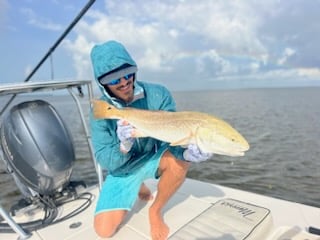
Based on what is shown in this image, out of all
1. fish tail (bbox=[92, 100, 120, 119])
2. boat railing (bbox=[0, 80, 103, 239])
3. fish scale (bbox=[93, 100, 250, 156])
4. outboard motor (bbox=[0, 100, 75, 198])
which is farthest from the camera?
outboard motor (bbox=[0, 100, 75, 198])

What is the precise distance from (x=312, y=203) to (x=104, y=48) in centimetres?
543

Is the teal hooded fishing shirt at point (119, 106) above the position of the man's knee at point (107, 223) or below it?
above

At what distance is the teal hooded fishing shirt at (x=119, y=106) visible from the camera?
2449 mm

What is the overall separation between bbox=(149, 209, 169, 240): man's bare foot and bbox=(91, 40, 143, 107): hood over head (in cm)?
108

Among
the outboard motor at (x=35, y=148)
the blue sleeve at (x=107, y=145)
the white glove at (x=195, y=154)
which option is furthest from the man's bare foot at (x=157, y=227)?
the outboard motor at (x=35, y=148)

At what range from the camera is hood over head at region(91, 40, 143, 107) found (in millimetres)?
2420

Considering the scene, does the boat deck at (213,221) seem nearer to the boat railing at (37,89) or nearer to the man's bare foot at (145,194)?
the man's bare foot at (145,194)

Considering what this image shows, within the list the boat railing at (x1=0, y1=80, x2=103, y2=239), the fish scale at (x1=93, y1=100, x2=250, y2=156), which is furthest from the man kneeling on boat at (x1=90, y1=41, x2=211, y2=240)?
the boat railing at (x1=0, y1=80, x2=103, y2=239)

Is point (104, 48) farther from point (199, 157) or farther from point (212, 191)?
point (212, 191)

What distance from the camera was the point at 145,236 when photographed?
2.55 m

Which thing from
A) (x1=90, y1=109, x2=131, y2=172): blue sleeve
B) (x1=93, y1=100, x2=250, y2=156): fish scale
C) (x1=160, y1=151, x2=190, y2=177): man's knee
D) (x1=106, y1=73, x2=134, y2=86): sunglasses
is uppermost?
(x1=106, y1=73, x2=134, y2=86): sunglasses

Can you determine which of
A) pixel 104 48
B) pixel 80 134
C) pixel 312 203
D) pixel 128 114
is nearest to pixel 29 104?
pixel 104 48

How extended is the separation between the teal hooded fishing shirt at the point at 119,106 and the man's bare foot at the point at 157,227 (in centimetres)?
49

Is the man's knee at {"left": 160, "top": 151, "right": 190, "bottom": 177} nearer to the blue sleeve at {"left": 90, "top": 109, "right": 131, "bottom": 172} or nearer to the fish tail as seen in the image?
the blue sleeve at {"left": 90, "top": 109, "right": 131, "bottom": 172}
